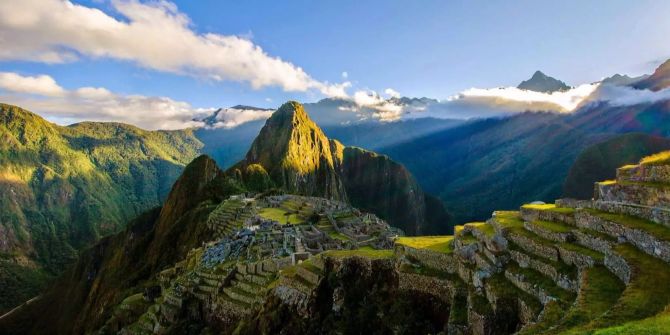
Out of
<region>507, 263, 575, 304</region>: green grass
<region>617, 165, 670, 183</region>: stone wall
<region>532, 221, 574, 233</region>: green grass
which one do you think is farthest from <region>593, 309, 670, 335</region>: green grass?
<region>617, 165, 670, 183</region>: stone wall

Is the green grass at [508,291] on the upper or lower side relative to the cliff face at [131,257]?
upper

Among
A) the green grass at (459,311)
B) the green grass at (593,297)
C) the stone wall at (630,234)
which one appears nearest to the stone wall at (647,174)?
the stone wall at (630,234)

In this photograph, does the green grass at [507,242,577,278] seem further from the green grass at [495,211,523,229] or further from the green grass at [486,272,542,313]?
the green grass at [495,211,523,229]

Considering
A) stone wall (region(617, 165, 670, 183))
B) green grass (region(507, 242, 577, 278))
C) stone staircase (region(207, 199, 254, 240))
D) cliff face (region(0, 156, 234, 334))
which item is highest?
stone wall (region(617, 165, 670, 183))

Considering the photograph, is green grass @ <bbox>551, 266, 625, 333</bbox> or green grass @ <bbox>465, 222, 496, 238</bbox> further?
green grass @ <bbox>465, 222, 496, 238</bbox>

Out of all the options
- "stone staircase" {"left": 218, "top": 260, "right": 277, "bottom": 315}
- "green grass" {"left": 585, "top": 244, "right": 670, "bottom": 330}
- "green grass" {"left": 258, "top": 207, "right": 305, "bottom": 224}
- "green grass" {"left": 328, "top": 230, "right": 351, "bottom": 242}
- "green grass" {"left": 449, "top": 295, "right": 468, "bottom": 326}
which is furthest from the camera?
"green grass" {"left": 258, "top": 207, "right": 305, "bottom": 224}

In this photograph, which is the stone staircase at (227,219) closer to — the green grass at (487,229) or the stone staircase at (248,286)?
the stone staircase at (248,286)

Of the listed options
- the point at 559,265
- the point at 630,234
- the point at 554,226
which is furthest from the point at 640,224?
the point at 554,226

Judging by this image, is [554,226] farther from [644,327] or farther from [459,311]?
[644,327]
